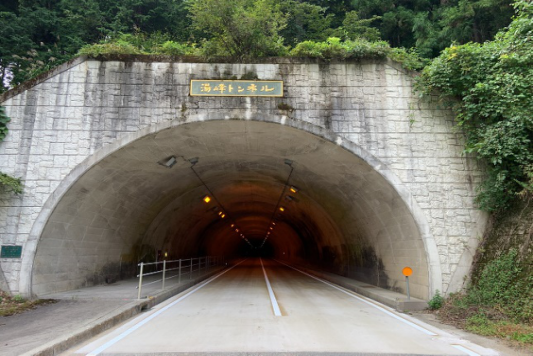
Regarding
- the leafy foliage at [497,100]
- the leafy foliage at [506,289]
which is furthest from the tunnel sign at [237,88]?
Result: the leafy foliage at [506,289]

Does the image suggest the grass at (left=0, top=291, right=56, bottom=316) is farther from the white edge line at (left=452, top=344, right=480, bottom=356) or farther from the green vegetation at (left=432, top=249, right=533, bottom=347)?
the green vegetation at (left=432, top=249, right=533, bottom=347)

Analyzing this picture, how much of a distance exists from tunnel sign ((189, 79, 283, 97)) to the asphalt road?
518cm

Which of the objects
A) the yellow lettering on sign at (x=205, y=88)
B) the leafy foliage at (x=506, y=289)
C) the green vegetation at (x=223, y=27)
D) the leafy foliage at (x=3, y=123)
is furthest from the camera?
the green vegetation at (x=223, y=27)

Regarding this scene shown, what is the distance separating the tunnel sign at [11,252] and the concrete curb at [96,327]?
309cm

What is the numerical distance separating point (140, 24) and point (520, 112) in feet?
53.5

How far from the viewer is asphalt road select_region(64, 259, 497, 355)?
489cm

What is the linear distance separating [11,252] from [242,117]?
6229mm

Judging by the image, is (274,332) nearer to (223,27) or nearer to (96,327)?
(96,327)

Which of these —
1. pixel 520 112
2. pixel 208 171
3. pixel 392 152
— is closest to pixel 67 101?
pixel 208 171

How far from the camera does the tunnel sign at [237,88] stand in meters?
9.21

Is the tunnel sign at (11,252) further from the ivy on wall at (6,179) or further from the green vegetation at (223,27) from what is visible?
the green vegetation at (223,27)

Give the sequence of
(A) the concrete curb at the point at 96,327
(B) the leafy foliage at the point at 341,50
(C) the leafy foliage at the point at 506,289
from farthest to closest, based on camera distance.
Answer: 1. (B) the leafy foliage at the point at 341,50
2. (C) the leafy foliage at the point at 506,289
3. (A) the concrete curb at the point at 96,327

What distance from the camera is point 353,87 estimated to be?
945cm

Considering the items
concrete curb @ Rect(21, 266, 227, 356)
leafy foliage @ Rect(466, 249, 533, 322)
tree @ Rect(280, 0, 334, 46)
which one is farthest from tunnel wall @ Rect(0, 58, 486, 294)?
tree @ Rect(280, 0, 334, 46)
